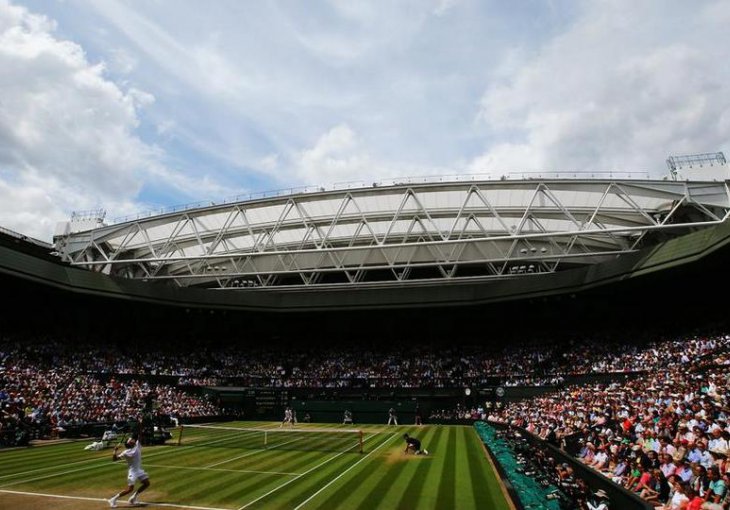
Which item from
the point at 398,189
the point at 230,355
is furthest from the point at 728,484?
the point at 230,355

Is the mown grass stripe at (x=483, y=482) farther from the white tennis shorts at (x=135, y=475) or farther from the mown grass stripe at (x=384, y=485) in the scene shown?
the white tennis shorts at (x=135, y=475)

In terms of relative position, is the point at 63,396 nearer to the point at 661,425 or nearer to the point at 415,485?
the point at 415,485

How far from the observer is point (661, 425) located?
16.0m

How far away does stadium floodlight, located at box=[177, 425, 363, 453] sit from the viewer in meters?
24.9

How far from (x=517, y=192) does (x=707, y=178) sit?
12.6 m

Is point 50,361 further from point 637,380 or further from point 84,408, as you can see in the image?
point 637,380

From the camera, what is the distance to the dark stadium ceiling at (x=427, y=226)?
3284cm

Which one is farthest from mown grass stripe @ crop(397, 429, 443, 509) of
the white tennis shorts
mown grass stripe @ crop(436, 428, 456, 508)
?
the white tennis shorts

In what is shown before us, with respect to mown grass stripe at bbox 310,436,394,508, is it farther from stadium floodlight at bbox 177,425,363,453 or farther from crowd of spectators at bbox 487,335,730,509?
crowd of spectators at bbox 487,335,730,509

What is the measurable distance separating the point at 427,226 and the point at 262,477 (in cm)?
2925

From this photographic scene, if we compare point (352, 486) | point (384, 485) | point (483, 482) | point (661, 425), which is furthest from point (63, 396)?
point (661, 425)

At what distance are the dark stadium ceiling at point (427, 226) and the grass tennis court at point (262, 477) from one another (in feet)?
45.7

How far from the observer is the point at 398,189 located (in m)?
36.2

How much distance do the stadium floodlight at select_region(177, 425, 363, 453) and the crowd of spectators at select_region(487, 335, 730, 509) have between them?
10.4 meters
